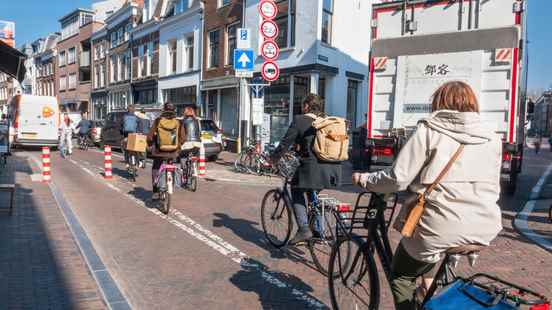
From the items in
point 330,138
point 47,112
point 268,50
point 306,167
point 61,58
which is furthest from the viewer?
point 61,58

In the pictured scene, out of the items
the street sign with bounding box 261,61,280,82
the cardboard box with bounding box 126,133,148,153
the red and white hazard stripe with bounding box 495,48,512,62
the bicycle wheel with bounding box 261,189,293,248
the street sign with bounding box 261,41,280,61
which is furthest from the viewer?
the street sign with bounding box 261,41,280,61

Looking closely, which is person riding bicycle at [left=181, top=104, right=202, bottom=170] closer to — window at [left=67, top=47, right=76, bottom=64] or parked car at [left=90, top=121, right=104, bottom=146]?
parked car at [left=90, top=121, right=104, bottom=146]

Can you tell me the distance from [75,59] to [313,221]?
49.2 m

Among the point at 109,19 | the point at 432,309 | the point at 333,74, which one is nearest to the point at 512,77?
the point at 432,309

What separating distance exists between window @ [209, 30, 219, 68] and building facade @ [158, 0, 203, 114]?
2.81 feet

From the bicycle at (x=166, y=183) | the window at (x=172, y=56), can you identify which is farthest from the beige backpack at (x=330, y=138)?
the window at (x=172, y=56)

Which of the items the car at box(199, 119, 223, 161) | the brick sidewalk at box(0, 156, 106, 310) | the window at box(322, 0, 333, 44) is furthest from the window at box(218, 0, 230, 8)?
the brick sidewalk at box(0, 156, 106, 310)

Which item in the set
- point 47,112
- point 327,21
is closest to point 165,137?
point 327,21

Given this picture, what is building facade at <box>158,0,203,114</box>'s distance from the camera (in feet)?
81.3

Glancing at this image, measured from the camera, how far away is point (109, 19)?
125ft

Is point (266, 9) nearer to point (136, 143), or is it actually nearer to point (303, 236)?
point (136, 143)

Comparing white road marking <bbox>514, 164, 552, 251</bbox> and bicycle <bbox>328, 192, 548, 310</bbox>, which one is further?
white road marking <bbox>514, 164, 552, 251</bbox>

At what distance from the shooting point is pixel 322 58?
1734 centimetres

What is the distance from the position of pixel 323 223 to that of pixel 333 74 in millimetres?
13949
